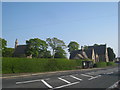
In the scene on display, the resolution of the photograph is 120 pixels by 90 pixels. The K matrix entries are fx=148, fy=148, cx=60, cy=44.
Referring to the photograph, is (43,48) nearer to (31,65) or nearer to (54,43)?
(54,43)

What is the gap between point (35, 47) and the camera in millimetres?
68438

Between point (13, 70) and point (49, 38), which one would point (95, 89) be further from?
point (49, 38)

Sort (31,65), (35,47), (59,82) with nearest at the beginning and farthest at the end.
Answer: (59,82) → (31,65) → (35,47)

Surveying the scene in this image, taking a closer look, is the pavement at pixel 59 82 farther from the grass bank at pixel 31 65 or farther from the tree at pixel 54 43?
the tree at pixel 54 43

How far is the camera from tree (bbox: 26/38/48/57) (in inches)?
2616

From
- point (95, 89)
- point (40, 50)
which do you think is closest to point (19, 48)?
point (40, 50)

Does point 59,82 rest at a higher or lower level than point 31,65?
higher

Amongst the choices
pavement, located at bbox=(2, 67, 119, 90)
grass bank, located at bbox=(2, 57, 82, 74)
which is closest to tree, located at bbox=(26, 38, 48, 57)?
grass bank, located at bbox=(2, 57, 82, 74)

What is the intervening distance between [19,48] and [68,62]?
51.0 meters

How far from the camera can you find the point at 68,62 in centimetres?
3509

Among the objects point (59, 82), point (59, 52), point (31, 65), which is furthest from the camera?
point (59, 52)

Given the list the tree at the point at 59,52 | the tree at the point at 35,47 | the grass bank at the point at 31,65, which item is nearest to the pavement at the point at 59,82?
the grass bank at the point at 31,65

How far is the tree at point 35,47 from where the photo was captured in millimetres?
66438

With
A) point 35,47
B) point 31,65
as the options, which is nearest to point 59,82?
point 31,65
